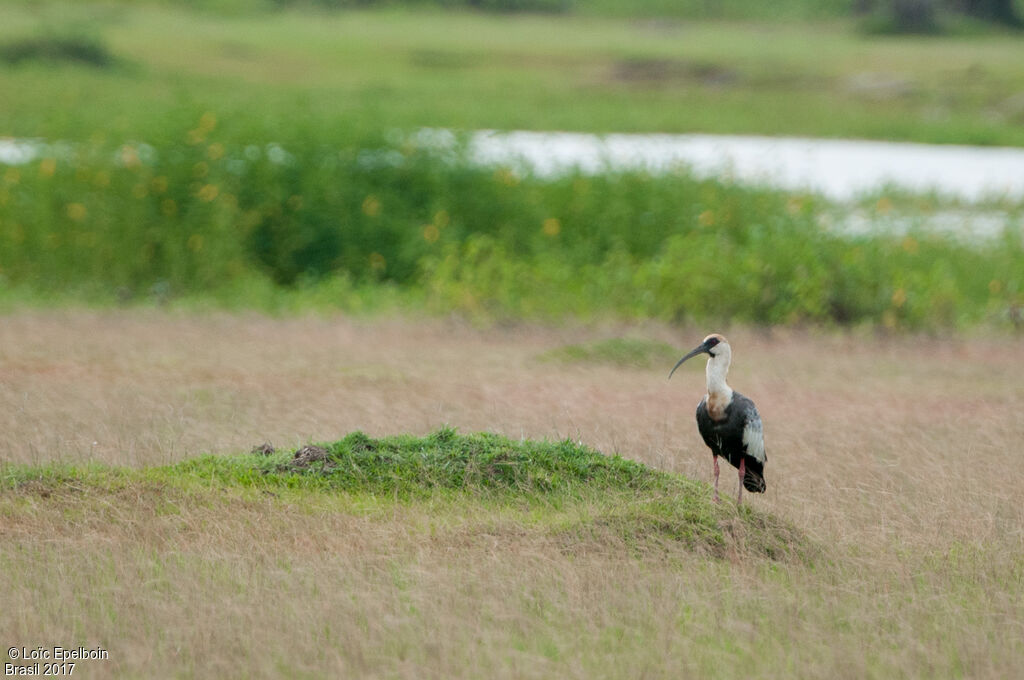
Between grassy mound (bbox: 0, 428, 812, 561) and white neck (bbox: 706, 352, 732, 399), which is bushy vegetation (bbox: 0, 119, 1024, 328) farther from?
white neck (bbox: 706, 352, 732, 399)

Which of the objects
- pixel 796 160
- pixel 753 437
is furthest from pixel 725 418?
pixel 796 160

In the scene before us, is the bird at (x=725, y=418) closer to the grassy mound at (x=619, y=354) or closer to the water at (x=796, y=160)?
the grassy mound at (x=619, y=354)

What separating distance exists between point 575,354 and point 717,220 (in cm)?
486

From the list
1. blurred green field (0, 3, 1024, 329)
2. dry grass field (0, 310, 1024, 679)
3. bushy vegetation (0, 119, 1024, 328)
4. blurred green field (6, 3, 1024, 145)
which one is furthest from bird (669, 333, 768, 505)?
blurred green field (6, 3, 1024, 145)

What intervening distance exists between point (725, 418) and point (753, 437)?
0.14m

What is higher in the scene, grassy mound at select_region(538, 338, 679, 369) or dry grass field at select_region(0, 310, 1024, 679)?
dry grass field at select_region(0, 310, 1024, 679)

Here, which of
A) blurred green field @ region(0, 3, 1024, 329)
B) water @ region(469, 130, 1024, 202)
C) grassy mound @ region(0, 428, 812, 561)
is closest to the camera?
grassy mound @ region(0, 428, 812, 561)

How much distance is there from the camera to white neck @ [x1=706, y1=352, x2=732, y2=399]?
17.4 feet

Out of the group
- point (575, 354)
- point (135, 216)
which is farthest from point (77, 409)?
point (135, 216)

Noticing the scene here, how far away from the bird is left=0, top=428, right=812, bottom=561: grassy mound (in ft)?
0.74

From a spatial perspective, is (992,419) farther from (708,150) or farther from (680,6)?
(680,6)

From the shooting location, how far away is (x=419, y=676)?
3.91m

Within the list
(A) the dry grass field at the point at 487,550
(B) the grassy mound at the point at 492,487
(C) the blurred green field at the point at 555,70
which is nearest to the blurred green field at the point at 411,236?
(A) the dry grass field at the point at 487,550

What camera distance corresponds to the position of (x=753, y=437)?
17.4 ft
